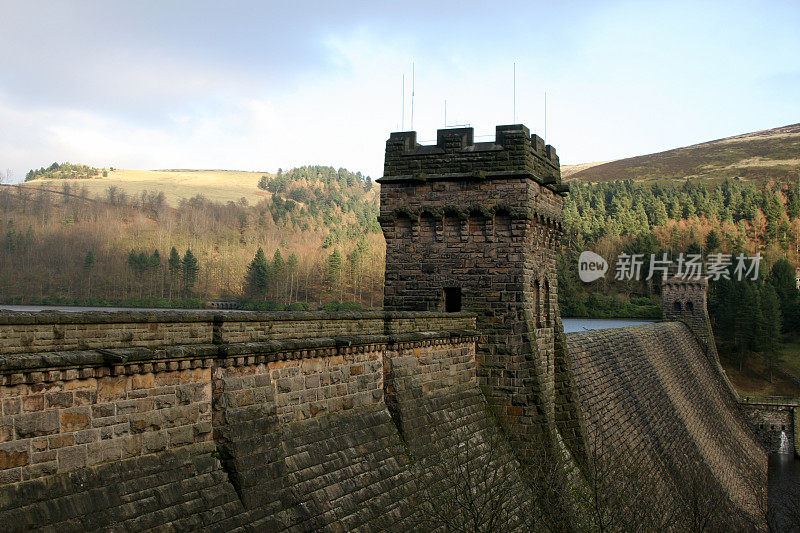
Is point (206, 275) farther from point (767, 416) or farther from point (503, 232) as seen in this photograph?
point (503, 232)

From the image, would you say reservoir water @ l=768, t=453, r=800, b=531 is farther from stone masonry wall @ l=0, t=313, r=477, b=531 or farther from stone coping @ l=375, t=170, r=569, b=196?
stone masonry wall @ l=0, t=313, r=477, b=531

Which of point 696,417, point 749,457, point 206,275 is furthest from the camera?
point 206,275

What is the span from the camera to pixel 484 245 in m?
15.9

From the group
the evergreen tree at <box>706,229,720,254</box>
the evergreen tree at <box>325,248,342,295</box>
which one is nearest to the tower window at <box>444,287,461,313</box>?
the evergreen tree at <box>325,248,342,295</box>

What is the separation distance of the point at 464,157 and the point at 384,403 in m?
6.43

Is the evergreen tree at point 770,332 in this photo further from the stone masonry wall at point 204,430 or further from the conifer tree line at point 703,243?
the stone masonry wall at point 204,430

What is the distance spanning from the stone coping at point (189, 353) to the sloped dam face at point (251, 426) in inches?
0.8

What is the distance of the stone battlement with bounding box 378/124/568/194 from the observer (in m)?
15.7

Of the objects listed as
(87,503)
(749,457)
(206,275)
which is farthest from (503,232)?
(206,275)

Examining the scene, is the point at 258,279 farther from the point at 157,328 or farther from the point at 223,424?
the point at 157,328

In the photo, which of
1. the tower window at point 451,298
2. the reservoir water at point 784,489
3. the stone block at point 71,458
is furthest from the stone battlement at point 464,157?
the reservoir water at point 784,489

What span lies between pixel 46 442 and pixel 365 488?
16.9 feet

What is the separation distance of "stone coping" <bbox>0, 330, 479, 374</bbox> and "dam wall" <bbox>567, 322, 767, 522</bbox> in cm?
813

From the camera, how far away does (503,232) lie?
621 inches
